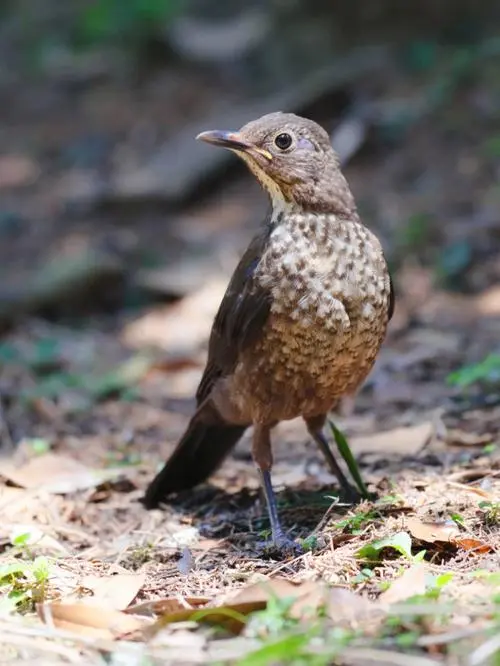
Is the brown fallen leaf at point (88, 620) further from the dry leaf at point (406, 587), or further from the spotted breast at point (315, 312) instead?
the spotted breast at point (315, 312)

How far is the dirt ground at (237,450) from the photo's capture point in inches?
118

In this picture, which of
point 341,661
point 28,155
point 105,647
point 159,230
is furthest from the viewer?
point 28,155

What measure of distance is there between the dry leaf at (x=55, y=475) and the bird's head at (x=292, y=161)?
1.69 m

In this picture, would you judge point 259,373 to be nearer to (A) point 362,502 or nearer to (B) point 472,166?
(A) point 362,502

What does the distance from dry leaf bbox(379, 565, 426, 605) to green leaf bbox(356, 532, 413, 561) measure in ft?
0.84

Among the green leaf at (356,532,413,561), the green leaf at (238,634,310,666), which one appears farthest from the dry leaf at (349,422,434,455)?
the green leaf at (238,634,310,666)

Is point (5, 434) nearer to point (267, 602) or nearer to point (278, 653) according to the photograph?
point (267, 602)

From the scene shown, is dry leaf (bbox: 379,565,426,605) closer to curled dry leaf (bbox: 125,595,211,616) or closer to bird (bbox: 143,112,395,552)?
curled dry leaf (bbox: 125,595,211,616)

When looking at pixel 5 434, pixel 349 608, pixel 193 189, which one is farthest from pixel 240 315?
pixel 193 189

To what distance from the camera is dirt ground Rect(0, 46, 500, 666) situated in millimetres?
2996

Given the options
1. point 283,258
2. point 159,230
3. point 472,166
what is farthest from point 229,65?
point 283,258

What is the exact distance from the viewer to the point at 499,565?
11.3 ft

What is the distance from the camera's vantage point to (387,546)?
12.0ft

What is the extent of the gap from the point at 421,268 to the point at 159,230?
3221 mm
